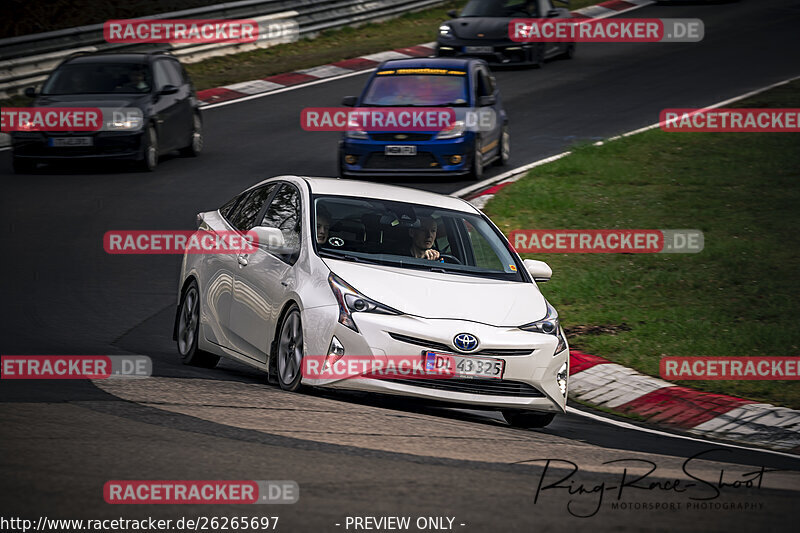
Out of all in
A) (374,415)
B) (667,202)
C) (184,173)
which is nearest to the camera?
(374,415)

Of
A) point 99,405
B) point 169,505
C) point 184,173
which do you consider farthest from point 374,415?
point 184,173

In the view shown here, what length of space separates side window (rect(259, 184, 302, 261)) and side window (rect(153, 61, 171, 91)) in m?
11.4

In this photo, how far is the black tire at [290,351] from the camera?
867 cm

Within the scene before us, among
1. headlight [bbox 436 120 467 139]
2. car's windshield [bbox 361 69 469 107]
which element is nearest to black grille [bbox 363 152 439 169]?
headlight [bbox 436 120 467 139]

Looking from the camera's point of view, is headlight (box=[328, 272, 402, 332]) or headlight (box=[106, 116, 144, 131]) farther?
headlight (box=[106, 116, 144, 131])

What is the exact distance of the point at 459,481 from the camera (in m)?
6.48

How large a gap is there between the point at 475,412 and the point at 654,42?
26423 millimetres

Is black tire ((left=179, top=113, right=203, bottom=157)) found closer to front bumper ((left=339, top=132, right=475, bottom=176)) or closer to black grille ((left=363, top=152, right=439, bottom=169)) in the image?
front bumper ((left=339, top=132, right=475, bottom=176))

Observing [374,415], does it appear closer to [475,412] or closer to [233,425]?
[233,425]

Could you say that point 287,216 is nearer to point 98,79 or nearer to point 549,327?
point 549,327

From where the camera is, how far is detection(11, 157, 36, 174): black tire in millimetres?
19734

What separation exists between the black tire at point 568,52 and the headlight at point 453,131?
42.0ft

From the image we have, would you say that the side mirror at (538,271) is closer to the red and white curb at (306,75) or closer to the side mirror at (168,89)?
the side mirror at (168,89)

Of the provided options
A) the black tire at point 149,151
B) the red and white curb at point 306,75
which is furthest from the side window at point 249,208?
the red and white curb at point 306,75
